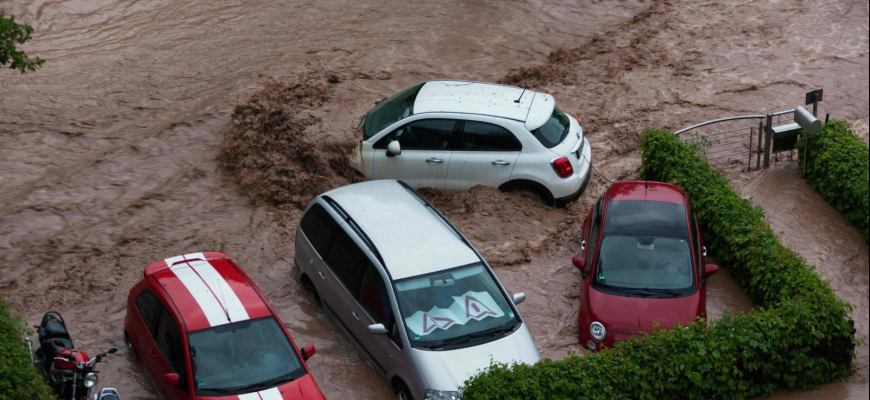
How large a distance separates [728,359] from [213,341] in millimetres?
5652

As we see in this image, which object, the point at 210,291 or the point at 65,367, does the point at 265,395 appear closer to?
the point at 210,291

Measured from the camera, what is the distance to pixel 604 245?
11.2 metres

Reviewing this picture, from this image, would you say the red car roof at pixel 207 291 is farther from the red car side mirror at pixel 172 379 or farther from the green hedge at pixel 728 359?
the green hedge at pixel 728 359

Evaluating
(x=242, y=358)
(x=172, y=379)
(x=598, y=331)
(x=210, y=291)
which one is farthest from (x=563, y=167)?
(x=172, y=379)

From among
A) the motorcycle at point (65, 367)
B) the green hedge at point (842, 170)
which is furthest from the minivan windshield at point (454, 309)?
the green hedge at point (842, 170)

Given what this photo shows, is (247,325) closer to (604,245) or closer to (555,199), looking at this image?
(604,245)

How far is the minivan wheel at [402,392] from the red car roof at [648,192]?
166 inches

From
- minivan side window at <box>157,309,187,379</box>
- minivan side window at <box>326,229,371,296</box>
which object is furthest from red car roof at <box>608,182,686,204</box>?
minivan side window at <box>157,309,187,379</box>

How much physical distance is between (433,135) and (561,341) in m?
3.93

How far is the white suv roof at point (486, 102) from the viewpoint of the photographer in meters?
13.1

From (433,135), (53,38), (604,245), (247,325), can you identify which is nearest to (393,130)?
(433,135)

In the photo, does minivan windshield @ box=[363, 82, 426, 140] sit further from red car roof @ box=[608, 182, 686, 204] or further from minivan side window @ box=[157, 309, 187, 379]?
minivan side window @ box=[157, 309, 187, 379]

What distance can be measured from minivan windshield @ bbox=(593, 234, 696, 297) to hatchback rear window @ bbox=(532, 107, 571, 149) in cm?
234

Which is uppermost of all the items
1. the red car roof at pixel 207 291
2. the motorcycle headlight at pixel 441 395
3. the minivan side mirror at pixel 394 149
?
the minivan side mirror at pixel 394 149
